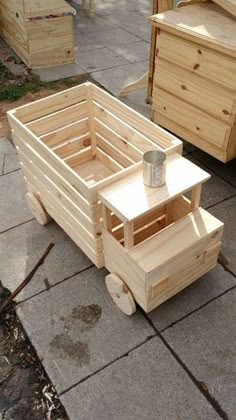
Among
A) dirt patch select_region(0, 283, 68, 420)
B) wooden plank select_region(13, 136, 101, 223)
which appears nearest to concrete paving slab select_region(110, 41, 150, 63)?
wooden plank select_region(13, 136, 101, 223)

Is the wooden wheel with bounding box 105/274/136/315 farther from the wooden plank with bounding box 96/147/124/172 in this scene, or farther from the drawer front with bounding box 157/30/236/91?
the drawer front with bounding box 157/30/236/91

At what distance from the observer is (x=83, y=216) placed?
2514mm

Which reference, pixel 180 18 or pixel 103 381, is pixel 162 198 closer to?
pixel 103 381

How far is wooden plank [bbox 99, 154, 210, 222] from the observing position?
214 centimetres

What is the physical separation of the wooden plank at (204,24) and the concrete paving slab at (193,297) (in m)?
1.67

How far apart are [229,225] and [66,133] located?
1.59 meters

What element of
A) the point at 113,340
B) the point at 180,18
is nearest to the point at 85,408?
the point at 113,340

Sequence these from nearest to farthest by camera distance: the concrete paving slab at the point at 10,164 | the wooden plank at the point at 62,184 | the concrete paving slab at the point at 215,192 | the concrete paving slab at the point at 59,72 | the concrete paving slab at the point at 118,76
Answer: the wooden plank at the point at 62,184 < the concrete paving slab at the point at 215,192 < the concrete paving slab at the point at 10,164 < the concrete paving slab at the point at 118,76 < the concrete paving slab at the point at 59,72

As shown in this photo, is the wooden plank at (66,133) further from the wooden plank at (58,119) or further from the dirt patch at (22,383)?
the dirt patch at (22,383)

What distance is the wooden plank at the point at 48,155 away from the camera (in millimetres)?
2316

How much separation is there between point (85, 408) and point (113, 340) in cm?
44

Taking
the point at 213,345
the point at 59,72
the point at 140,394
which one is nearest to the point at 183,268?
the point at 213,345

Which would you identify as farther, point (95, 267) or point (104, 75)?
point (104, 75)

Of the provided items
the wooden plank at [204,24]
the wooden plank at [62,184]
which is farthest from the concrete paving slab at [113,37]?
the wooden plank at [62,184]
